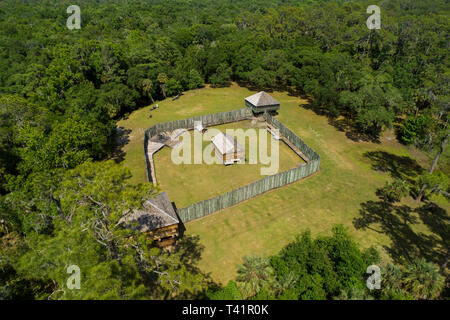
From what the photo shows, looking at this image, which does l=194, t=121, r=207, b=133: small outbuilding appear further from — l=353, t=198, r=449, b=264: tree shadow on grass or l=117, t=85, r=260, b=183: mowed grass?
l=353, t=198, r=449, b=264: tree shadow on grass

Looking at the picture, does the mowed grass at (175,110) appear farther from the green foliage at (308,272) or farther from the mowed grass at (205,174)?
the green foliage at (308,272)

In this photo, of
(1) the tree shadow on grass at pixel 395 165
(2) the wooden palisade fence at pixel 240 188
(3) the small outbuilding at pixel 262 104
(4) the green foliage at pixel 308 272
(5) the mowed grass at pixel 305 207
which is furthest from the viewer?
(3) the small outbuilding at pixel 262 104

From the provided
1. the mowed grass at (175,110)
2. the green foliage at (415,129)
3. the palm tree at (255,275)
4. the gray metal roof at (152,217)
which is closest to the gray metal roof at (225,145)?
the mowed grass at (175,110)

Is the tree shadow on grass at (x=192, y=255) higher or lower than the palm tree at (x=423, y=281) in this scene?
lower

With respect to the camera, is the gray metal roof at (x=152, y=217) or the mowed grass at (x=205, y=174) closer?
the gray metal roof at (x=152, y=217)

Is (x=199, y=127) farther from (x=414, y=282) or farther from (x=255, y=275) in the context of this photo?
(x=414, y=282)
